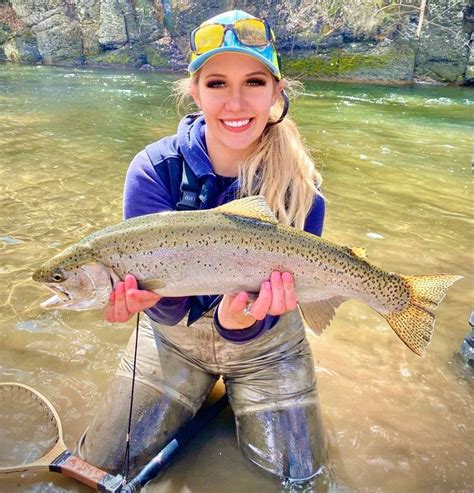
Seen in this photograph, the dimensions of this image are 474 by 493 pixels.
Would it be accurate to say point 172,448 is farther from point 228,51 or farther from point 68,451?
point 228,51

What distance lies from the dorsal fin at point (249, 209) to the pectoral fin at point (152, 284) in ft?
1.42

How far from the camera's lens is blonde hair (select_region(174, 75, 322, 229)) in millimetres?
2838

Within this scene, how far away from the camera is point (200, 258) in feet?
7.55

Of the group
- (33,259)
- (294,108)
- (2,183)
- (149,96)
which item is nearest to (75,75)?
(149,96)

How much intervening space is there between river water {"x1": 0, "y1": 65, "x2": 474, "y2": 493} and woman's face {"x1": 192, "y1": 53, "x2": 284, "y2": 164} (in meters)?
1.81

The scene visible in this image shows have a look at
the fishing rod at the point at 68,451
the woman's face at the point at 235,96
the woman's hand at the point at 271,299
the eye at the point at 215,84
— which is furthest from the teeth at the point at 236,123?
the fishing rod at the point at 68,451

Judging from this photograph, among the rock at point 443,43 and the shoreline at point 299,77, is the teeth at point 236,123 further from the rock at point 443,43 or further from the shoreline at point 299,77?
the rock at point 443,43

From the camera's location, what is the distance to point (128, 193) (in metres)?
2.85

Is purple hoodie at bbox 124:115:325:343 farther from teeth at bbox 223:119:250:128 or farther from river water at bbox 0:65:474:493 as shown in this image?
river water at bbox 0:65:474:493

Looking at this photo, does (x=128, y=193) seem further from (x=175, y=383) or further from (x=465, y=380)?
(x=465, y=380)

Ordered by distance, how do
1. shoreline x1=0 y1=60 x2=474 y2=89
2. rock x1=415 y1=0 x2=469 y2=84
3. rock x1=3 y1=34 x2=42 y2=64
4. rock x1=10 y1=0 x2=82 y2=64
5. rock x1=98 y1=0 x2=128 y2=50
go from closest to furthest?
1. shoreline x1=0 y1=60 x2=474 y2=89
2. rock x1=415 y1=0 x2=469 y2=84
3. rock x1=3 y1=34 x2=42 y2=64
4. rock x1=10 y1=0 x2=82 y2=64
5. rock x1=98 y1=0 x2=128 y2=50

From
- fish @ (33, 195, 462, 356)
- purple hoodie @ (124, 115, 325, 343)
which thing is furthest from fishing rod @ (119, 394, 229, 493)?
fish @ (33, 195, 462, 356)

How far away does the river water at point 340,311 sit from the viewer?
2.88 metres

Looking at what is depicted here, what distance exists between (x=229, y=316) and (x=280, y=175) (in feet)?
2.92
